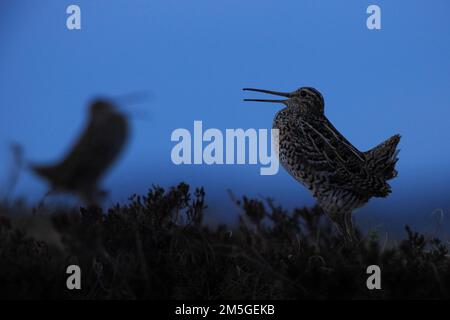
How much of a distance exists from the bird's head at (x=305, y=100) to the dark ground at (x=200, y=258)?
1027 mm

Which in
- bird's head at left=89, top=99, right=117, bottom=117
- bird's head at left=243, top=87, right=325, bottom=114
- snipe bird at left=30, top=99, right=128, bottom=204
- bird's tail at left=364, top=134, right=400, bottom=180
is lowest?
bird's tail at left=364, top=134, right=400, bottom=180

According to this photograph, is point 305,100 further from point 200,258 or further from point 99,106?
point 99,106

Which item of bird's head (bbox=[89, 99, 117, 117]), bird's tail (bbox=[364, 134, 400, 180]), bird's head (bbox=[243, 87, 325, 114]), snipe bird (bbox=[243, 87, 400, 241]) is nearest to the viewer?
bird's tail (bbox=[364, 134, 400, 180])

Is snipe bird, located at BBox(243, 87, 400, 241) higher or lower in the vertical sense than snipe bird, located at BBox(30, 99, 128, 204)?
lower

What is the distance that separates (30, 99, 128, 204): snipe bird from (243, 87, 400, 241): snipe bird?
4.63 m

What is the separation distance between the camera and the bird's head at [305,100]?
21.3ft

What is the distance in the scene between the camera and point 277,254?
19.2 ft

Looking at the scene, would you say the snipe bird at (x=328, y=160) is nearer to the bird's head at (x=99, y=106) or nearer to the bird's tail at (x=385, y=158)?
the bird's tail at (x=385, y=158)

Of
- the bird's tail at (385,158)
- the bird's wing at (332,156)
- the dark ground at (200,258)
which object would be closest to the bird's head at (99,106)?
the dark ground at (200,258)

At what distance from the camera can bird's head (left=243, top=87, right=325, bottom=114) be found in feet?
21.3

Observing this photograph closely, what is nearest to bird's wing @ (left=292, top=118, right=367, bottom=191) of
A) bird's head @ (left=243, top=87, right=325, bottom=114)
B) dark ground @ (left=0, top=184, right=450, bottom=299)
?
bird's head @ (left=243, top=87, right=325, bottom=114)

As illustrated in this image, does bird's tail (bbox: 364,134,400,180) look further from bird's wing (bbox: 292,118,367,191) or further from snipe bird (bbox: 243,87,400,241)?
bird's wing (bbox: 292,118,367,191)
